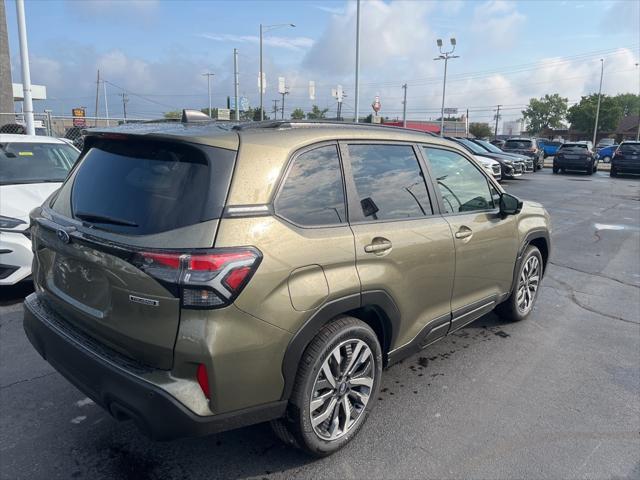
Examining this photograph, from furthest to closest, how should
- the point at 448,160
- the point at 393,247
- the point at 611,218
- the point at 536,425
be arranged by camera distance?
1. the point at 611,218
2. the point at 448,160
3. the point at 536,425
4. the point at 393,247

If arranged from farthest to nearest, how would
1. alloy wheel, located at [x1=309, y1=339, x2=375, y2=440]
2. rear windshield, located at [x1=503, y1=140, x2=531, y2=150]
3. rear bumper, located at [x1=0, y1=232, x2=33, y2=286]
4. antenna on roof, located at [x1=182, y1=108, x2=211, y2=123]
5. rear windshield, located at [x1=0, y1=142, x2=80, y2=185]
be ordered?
1. rear windshield, located at [x1=503, y1=140, x2=531, y2=150]
2. rear windshield, located at [x1=0, y1=142, x2=80, y2=185]
3. rear bumper, located at [x1=0, y1=232, x2=33, y2=286]
4. antenna on roof, located at [x1=182, y1=108, x2=211, y2=123]
5. alloy wheel, located at [x1=309, y1=339, x2=375, y2=440]

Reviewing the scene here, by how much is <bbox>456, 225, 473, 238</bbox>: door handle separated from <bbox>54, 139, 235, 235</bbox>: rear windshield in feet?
6.14

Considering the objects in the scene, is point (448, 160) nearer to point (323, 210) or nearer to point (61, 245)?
point (323, 210)

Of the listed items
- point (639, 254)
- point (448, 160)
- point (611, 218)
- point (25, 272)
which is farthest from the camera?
point (611, 218)

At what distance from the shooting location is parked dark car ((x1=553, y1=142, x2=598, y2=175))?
24.5m

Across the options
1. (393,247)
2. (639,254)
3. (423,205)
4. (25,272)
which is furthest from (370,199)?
(639,254)

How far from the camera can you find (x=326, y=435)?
2738 millimetres

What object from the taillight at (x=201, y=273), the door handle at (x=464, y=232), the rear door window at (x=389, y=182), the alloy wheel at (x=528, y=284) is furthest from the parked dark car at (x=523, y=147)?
the taillight at (x=201, y=273)

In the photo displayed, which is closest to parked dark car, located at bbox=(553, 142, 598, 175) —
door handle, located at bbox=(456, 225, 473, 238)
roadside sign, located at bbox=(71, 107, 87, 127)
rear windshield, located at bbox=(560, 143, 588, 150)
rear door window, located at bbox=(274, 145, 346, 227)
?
rear windshield, located at bbox=(560, 143, 588, 150)

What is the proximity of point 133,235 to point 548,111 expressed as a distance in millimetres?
127607

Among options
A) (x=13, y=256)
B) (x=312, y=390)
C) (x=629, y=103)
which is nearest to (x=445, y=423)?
(x=312, y=390)

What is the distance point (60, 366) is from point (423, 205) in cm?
240

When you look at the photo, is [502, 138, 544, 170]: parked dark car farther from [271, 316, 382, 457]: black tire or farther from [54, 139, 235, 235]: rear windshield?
[54, 139, 235, 235]: rear windshield

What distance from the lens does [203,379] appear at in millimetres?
2193
